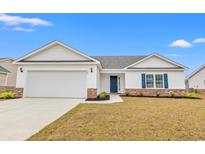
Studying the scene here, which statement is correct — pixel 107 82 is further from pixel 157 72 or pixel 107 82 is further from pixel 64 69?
pixel 64 69

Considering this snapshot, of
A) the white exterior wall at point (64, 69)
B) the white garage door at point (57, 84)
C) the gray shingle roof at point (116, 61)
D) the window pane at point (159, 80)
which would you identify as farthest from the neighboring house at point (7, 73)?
the window pane at point (159, 80)

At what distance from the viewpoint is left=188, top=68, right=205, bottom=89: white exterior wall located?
24.2 m

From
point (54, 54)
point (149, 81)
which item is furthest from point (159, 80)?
point (54, 54)

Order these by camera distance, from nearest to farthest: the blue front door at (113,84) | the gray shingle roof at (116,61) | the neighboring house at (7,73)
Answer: the blue front door at (113,84), the gray shingle roof at (116,61), the neighboring house at (7,73)

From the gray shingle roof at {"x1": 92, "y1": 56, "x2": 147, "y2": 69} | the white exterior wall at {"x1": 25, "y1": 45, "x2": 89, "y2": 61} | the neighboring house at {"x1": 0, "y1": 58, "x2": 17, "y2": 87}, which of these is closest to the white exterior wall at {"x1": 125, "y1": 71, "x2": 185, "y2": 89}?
the gray shingle roof at {"x1": 92, "y1": 56, "x2": 147, "y2": 69}

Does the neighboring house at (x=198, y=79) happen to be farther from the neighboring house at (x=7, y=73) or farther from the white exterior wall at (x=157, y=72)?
the neighboring house at (x=7, y=73)

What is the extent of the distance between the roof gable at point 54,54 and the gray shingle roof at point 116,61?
19.3 ft

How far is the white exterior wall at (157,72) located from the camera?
1680 centimetres

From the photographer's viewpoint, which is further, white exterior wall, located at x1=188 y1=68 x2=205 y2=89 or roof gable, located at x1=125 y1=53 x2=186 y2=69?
white exterior wall, located at x1=188 y1=68 x2=205 y2=89

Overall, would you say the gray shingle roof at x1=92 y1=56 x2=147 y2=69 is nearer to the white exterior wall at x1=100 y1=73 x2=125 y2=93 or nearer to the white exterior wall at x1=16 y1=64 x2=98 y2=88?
the white exterior wall at x1=100 y1=73 x2=125 y2=93

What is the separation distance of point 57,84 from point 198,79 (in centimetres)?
2190

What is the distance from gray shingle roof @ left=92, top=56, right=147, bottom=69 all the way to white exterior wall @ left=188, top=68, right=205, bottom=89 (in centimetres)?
985
